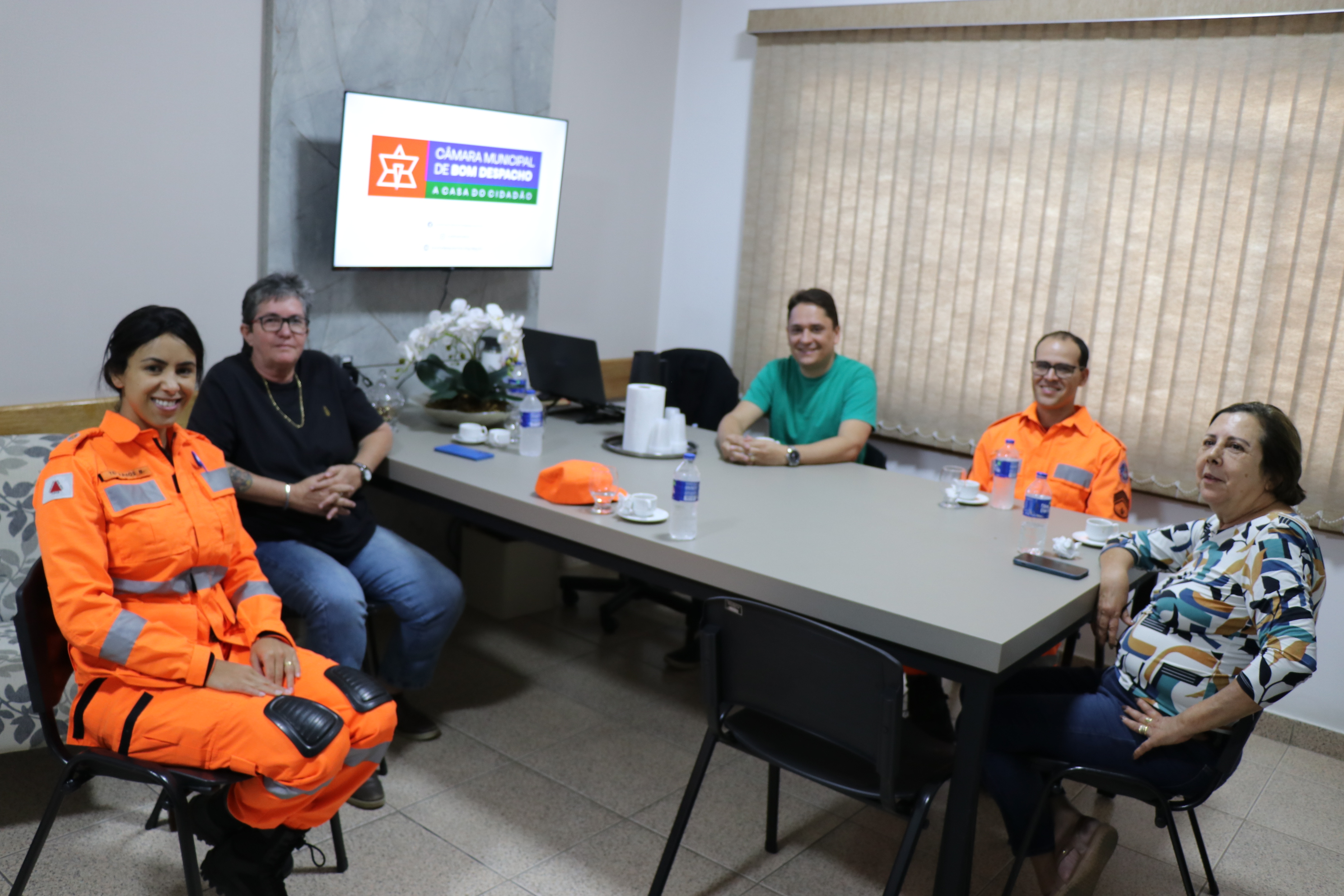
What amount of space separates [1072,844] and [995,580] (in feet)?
1.84

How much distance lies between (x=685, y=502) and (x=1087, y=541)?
3.26 feet

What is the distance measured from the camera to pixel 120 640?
1.79m

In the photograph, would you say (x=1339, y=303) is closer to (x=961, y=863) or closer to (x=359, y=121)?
(x=961, y=863)

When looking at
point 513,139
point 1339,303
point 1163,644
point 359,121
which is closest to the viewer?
point 1163,644

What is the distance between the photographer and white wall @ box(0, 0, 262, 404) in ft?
9.02

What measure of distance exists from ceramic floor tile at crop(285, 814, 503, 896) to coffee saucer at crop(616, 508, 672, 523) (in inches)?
33.2

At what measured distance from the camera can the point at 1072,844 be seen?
82.7 inches

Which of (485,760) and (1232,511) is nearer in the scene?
(1232,511)

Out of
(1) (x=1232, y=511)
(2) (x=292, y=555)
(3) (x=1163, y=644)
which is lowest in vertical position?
(2) (x=292, y=555)

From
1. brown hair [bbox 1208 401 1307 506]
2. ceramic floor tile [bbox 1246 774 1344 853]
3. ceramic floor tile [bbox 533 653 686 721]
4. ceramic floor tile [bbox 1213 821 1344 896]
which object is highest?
brown hair [bbox 1208 401 1307 506]

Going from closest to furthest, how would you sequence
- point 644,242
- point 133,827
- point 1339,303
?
point 133,827, point 1339,303, point 644,242

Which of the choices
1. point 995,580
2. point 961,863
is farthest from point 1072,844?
point 995,580

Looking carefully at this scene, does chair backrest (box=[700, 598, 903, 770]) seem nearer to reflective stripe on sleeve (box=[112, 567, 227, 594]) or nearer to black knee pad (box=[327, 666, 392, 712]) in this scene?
black knee pad (box=[327, 666, 392, 712])

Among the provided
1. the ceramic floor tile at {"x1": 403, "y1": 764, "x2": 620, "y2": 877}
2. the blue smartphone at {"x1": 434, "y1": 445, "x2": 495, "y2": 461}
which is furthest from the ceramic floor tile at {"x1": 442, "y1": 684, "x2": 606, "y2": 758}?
the blue smartphone at {"x1": 434, "y1": 445, "x2": 495, "y2": 461}
